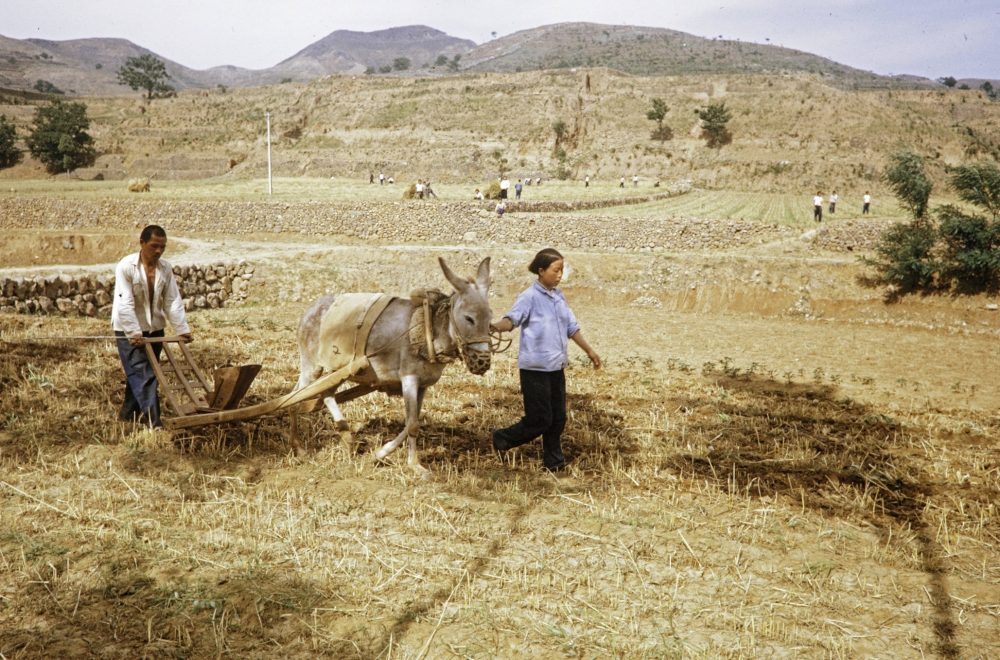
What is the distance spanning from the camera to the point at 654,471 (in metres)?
6.59

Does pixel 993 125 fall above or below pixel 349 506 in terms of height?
above

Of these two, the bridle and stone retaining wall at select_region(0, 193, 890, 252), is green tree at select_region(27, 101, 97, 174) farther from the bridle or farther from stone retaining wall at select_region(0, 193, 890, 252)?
the bridle

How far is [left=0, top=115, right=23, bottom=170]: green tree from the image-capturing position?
63406mm

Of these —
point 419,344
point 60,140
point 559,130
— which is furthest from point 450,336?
point 60,140

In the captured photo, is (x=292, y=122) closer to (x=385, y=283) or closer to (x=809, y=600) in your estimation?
(x=385, y=283)

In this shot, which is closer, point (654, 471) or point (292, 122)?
point (654, 471)

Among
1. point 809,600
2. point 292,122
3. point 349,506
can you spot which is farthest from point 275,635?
point 292,122

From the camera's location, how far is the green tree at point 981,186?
19.1 metres

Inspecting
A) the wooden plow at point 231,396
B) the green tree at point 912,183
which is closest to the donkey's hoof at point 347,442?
the wooden plow at point 231,396

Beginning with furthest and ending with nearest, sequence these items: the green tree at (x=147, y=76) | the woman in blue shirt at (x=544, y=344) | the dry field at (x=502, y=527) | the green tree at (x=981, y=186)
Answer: the green tree at (x=147, y=76) → the green tree at (x=981, y=186) → the woman in blue shirt at (x=544, y=344) → the dry field at (x=502, y=527)

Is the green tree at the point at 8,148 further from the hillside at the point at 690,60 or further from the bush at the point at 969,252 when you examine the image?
the hillside at the point at 690,60

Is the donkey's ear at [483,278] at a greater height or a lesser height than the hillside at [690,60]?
lesser

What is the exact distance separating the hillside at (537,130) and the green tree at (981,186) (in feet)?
108

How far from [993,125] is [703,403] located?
7189 centimetres
